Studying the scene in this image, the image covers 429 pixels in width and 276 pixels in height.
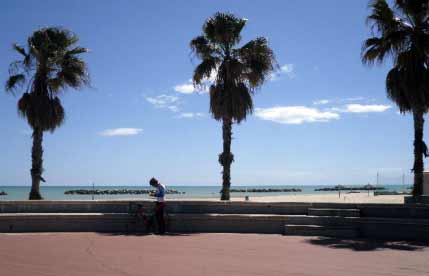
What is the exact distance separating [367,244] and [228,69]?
9.15 m

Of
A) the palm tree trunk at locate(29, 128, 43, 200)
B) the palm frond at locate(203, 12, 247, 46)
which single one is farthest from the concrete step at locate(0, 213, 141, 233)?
the palm frond at locate(203, 12, 247, 46)

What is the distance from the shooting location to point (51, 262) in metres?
9.82

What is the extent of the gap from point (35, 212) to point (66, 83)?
5618mm

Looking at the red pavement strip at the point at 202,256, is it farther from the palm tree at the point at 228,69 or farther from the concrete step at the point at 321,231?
the palm tree at the point at 228,69

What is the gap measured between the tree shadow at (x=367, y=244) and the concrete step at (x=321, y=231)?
0.57 m

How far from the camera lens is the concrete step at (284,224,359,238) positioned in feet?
46.1

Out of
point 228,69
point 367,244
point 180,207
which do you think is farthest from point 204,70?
point 367,244

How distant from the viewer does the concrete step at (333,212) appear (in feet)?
48.5

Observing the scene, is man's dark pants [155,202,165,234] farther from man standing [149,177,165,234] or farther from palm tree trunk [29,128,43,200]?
palm tree trunk [29,128,43,200]

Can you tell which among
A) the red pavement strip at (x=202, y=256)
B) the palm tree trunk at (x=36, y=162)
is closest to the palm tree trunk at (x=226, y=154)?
the red pavement strip at (x=202, y=256)

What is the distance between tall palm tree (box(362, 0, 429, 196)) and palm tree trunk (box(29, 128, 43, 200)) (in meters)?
12.8

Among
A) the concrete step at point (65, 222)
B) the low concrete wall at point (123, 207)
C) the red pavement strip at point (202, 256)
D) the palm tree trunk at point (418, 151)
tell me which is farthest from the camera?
the palm tree trunk at point (418, 151)

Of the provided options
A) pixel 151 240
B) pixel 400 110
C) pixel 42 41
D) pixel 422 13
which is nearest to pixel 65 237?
pixel 151 240

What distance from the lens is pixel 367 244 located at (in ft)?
41.2
